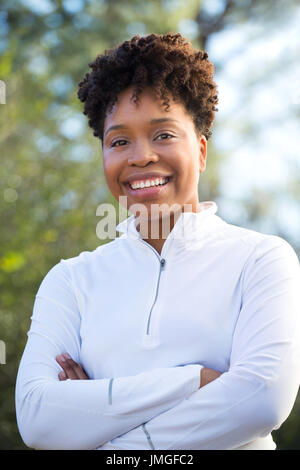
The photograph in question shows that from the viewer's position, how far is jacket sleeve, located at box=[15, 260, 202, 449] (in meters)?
1.58

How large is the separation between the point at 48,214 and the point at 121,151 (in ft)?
10.7

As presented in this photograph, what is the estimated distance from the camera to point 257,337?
159 centimetres

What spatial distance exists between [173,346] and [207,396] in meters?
0.18

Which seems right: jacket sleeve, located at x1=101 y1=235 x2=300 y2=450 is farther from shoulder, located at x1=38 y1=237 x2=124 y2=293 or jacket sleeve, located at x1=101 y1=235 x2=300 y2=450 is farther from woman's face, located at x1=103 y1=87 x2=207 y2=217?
shoulder, located at x1=38 y1=237 x2=124 y2=293

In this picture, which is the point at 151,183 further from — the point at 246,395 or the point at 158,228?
the point at 246,395

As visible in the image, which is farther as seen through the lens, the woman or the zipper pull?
the zipper pull

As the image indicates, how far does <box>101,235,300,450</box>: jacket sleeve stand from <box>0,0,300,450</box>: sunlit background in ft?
6.80

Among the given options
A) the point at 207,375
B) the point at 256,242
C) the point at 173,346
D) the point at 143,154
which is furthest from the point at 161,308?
the point at 143,154

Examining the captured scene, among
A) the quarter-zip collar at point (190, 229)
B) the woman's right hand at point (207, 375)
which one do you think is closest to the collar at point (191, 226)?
the quarter-zip collar at point (190, 229)

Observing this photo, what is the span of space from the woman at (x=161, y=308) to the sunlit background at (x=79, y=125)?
169 cm

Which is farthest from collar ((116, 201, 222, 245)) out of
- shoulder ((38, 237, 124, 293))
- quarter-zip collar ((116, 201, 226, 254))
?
shoulder ((38, 237, 124, 293))

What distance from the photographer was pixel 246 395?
1.53 meters
